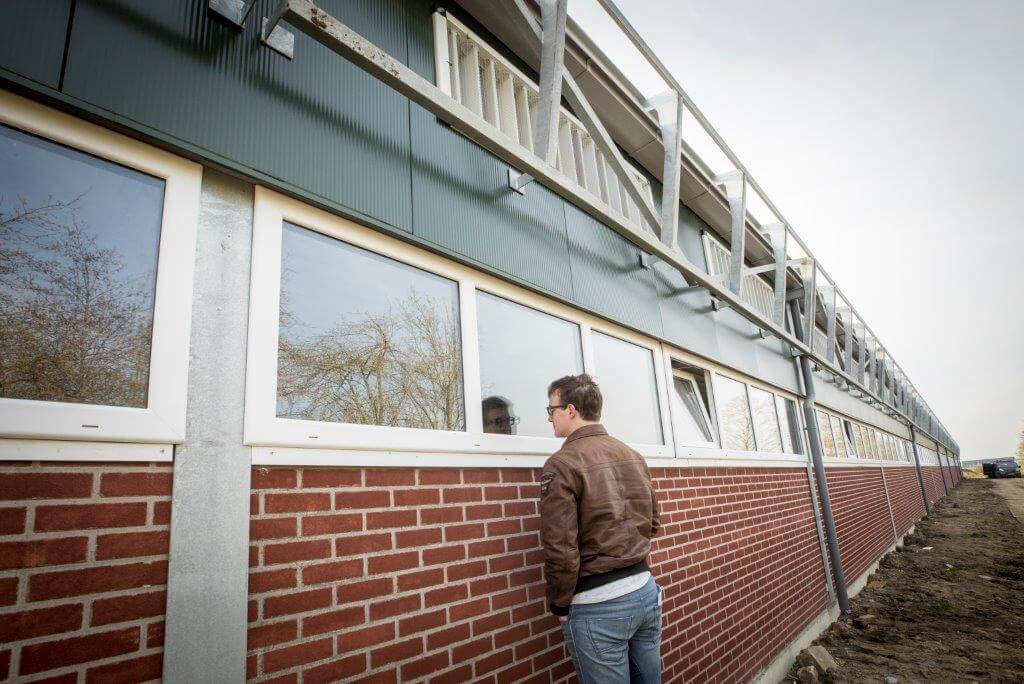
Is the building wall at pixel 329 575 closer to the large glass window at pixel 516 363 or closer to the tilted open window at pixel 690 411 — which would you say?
the large glass window at pixel 516 363

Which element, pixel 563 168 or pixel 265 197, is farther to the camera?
pixel 563 168

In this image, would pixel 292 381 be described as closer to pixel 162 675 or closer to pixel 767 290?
pixel 162 675

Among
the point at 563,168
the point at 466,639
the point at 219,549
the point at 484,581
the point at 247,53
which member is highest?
the point at 563,168

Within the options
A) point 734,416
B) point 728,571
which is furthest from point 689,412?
point 728,571

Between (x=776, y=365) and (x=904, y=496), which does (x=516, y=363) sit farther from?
(x=904, y=496)

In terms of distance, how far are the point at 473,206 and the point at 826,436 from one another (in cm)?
942

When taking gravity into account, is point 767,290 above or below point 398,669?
above

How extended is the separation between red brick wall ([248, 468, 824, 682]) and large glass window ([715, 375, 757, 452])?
2015 mm

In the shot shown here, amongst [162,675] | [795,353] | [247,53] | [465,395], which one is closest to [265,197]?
[247,53]

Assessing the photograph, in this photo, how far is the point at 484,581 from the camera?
8.16 ft

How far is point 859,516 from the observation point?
9930 millimetres

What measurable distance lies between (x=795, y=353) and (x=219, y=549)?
838 cm

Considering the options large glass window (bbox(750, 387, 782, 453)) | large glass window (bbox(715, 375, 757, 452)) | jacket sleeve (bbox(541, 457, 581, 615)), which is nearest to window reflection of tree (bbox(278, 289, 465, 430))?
jacket sleeve (bbox(541, 457, 581, 615))

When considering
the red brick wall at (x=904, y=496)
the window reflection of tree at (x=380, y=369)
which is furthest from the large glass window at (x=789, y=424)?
the red brick wall at (x=904, y=496)
